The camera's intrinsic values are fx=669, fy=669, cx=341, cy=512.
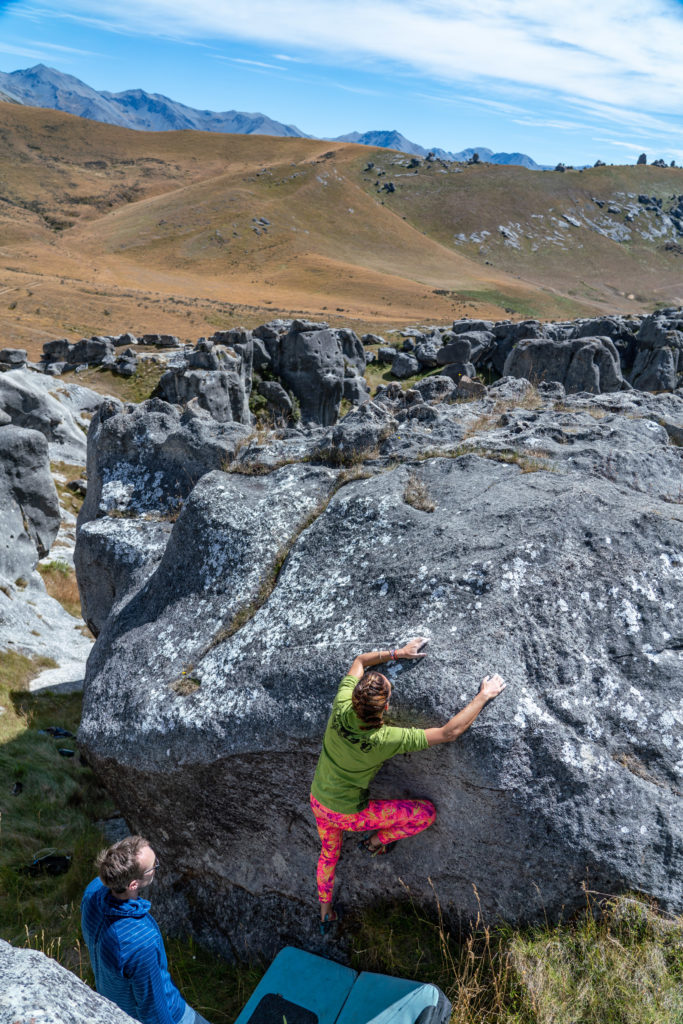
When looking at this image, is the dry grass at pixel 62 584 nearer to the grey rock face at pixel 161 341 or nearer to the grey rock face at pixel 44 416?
the grey rock face at pixel 44 416

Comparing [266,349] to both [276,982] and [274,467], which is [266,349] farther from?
[276,982]

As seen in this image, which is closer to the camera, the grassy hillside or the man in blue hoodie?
the man in blue hoodie

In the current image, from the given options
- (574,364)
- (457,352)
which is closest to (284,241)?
(457,352)

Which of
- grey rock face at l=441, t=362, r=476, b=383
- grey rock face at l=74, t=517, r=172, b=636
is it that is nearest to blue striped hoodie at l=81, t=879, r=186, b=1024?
grey rock face at l=74, t=517, r=172, b=636

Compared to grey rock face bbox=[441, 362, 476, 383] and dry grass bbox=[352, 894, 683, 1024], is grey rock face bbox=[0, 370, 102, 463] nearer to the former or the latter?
grey rock face bbox=[441, 362, 476, 383]

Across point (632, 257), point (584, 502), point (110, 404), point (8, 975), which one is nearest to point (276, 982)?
point (8, 975)

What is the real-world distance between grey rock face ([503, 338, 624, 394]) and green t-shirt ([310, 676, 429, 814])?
3607 cm

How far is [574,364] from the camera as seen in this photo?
3953 cm

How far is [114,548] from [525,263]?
176355 millimetres

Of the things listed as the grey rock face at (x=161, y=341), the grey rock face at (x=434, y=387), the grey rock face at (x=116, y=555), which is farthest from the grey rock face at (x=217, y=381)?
the grey rock face at (x=161, y=341)

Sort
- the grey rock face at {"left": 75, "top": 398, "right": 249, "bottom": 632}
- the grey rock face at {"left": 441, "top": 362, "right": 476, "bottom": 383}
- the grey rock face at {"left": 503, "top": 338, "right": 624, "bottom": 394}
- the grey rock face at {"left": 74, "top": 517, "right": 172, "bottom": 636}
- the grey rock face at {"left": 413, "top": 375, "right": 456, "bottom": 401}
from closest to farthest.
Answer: the grey rock face at {"left": 74, "top": 517, "right": 172, "bottom": 636}, the grey rock face at {"left": 75, "top": 398, "right": 249, "bottom": 632}, the grey rock face at {"left": 413, "top": 375, "right": 456, "bottom": 401}, the grey rock face at {"left": 503, "top": 338, "right": 624, "bottom": 394}, the grey rock face at {"left": 441, "top": 362, "right": 476, "bottom": 383}

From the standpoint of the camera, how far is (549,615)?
6152 millimetres

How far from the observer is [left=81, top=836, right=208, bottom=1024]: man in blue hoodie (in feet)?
15.2

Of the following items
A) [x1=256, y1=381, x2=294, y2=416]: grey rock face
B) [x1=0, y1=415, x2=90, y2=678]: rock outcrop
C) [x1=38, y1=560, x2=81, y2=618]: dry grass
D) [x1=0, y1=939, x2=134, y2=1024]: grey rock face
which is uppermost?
[x1=0, y1=939, x2=134, y2=1024]: grey rock face
